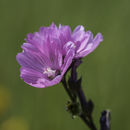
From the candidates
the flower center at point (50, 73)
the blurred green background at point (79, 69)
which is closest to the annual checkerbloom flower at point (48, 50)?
the flower center at point (50, 73)

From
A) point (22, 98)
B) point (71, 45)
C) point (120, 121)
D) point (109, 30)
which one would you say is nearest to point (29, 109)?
point (22, 98)

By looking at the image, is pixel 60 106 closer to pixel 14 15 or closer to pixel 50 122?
pixel 50 122

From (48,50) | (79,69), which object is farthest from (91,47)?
(79,69)

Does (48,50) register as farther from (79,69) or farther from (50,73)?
(79,69)

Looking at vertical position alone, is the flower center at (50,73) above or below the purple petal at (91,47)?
below

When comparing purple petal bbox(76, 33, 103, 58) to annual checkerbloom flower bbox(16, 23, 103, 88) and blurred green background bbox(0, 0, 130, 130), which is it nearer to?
annual checkerbloom flower bbox(16, 23, 103, 88)

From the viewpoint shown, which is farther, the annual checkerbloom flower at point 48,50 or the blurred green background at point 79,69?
the blurred green background at point 79,69

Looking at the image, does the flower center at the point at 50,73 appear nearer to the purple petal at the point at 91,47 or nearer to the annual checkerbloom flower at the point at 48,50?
the annual checkerbloom flower at the point at 48,50

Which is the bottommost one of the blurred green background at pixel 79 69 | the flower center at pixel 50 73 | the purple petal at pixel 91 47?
the flower center at pixel 50 73

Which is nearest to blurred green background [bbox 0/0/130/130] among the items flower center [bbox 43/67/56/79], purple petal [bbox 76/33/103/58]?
flower center [bbox 43/67/56/79]
